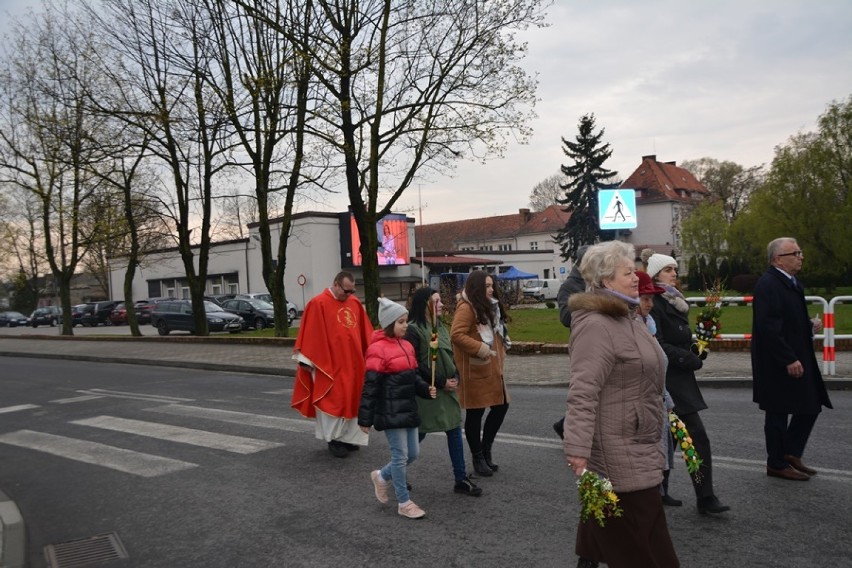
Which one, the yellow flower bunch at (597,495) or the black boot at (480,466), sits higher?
the yellow flower bunch at (597,495)

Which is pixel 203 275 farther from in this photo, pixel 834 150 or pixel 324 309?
pixel 834 150

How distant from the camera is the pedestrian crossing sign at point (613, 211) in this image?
1883cm

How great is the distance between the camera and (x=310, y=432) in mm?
8727

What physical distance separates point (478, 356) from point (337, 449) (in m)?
2.19

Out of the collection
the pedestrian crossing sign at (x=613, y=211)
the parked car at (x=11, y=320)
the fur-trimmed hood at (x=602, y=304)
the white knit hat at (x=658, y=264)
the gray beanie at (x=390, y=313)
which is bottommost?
the parked car at (x=11, y=320)

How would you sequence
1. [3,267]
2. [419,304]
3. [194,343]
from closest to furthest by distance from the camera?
[419,304] → [194,343] → [3,267]

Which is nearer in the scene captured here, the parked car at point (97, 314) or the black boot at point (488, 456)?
the black boot at point (488, 456)

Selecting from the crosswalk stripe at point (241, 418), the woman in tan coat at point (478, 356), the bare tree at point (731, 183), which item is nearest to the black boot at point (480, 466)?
the woman in tan coat at point (478, 356)

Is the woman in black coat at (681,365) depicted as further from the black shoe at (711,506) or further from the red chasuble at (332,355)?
the red chasuble at (332,355)

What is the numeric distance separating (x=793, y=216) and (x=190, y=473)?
38644mm

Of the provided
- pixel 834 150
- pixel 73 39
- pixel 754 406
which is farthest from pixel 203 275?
pixel 834 150

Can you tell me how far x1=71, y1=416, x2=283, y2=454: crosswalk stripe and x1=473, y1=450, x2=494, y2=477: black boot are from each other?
257 centimetres

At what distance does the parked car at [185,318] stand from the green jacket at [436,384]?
1034 inches

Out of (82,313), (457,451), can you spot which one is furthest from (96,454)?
(82,313)
